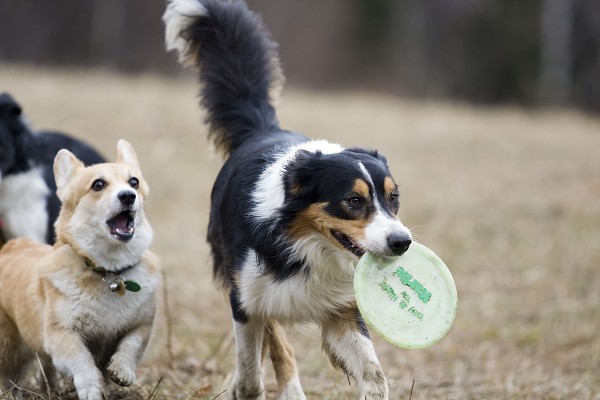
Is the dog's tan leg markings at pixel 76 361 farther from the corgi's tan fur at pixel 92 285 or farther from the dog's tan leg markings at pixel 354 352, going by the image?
the dog's tan leg markings at pixel 354 352

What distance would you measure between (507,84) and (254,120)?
19.9 m

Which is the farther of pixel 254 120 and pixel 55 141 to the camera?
pixel 55 141

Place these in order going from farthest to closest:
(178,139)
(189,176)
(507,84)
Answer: (507,84)
(178,139)
(189,176)

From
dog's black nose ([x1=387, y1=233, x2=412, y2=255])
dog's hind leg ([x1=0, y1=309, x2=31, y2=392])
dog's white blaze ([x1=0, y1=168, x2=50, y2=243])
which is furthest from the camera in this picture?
dog's white blaze ([x1=0, y1=168, x2=50, y2=243])

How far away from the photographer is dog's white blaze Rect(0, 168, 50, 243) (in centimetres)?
671

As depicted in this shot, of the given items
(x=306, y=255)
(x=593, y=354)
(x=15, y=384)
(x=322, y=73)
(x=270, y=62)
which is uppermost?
(x=270, y=62)

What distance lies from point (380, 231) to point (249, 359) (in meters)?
1.37

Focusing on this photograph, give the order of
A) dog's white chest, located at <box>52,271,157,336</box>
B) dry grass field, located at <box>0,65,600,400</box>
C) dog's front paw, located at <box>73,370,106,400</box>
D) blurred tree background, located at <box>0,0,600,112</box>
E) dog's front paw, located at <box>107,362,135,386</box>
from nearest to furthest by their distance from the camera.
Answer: dog's front paw, located at <box>73,370,106,400</box>, dog's front paw, located at <box>107,362,135,386</box>, dog's white chest, located at <box>52,271,157,336</box>, dry grass field, located at <box>0,65,600,400</box>, blurred tree background, located at <box>0,0,600,112</box>

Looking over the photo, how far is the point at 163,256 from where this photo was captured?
32.4ft

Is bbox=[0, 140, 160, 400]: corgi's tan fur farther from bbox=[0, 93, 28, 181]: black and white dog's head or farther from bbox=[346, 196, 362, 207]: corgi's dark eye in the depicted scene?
bbox=[0, 93, 28, 181]: black and white dog's head

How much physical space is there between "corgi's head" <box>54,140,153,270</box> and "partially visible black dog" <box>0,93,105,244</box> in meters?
2.02

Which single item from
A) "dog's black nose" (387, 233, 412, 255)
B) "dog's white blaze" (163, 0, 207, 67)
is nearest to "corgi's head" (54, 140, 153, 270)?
"dog's black nose" (387, 233, 412, 255)

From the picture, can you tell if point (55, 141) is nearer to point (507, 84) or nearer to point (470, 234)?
point (470, 234)

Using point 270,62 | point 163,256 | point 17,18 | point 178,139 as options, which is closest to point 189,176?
point 178,139
